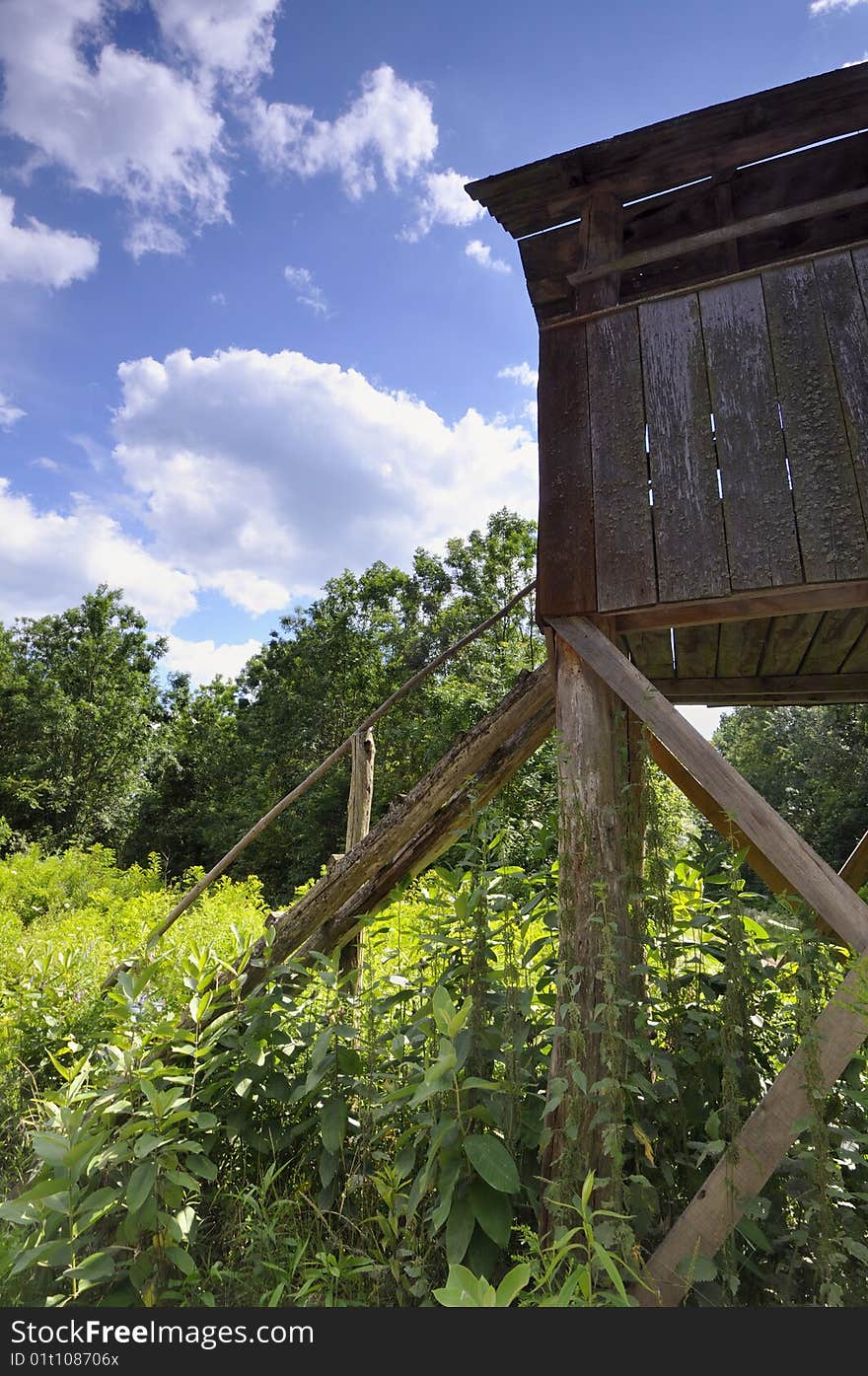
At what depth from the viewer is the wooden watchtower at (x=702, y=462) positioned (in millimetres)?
2365

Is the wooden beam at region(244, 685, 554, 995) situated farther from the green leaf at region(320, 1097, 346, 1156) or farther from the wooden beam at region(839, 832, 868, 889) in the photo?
the wooden beam at region(839, 832, 868, 889)

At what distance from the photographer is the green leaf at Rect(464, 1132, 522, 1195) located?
200cm

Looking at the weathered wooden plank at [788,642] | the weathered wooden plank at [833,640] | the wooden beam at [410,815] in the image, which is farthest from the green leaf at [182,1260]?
the weathered wooden plank at [833,640]

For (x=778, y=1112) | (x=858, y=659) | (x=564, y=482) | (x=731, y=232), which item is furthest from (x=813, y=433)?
(x=778, y=1112)

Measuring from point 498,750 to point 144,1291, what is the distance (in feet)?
8.36

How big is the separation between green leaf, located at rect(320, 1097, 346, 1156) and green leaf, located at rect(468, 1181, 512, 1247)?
25.3 inches

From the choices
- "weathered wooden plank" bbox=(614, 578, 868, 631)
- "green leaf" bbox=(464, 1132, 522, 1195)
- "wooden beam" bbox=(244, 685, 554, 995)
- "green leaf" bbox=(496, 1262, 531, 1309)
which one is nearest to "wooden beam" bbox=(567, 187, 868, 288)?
"weathered wooden plank" bbox=(614, 578, 868, 631)

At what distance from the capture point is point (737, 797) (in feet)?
7.50

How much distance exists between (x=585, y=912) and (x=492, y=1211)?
39.2 inches

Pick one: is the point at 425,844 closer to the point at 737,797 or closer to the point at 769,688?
the point at 737,797

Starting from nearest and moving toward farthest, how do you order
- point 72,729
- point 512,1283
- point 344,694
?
point 512,1283, point 344,694, point 72,729

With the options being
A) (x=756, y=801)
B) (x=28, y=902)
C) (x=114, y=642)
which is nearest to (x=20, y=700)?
(x=114, y=642)

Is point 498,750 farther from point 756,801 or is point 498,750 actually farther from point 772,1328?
point 772,1328

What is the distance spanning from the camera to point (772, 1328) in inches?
67.7
